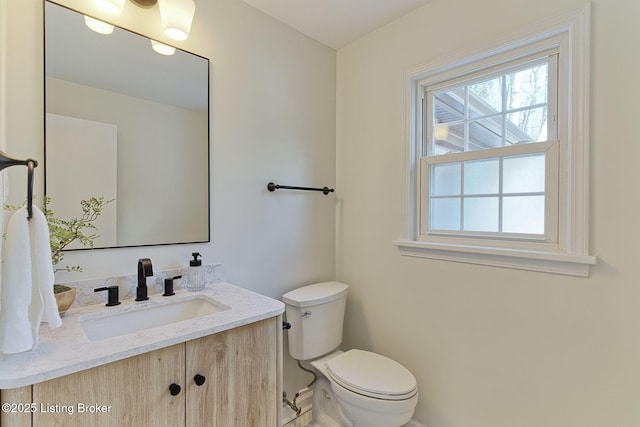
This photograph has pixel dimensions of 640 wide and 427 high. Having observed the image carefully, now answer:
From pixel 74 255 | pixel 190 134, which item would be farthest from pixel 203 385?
pixel 190 134

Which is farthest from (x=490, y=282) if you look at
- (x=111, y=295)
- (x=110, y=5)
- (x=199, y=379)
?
(x=110, y=5)

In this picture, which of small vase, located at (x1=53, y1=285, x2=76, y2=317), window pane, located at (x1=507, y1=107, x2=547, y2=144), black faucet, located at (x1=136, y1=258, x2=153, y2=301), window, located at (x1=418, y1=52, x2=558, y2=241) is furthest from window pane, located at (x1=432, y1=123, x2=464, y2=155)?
small vase, located at (x1=53, y1=285, x2=76, y2=317)

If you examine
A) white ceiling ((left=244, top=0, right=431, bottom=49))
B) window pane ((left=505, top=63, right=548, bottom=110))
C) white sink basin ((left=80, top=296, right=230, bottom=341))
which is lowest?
white sink basin ((left=80, top=296, right=230, bottom=341))

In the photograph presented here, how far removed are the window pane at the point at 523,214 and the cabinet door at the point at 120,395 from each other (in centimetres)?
147

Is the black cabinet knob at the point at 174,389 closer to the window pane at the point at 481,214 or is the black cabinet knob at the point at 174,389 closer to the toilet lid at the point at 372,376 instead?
the toilet lid at the point at 372,376

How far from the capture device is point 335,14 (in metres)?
1.69

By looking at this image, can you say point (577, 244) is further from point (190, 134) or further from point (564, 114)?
point (190, 134)

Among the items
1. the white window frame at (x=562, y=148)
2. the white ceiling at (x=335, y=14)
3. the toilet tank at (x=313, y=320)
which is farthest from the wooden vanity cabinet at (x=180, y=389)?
the white ceiling at (x=335, y=14)

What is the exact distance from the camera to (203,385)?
95cm

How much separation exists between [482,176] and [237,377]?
143cm

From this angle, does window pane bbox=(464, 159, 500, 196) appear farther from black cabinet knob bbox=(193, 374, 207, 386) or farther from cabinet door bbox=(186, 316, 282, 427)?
black cabinet knob bbox=(193, 374, 207, 386)

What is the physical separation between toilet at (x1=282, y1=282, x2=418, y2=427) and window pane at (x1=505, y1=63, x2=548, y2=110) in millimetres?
1334

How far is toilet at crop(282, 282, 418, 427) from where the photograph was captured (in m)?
1.32

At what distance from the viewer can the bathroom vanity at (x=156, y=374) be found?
0.70m
